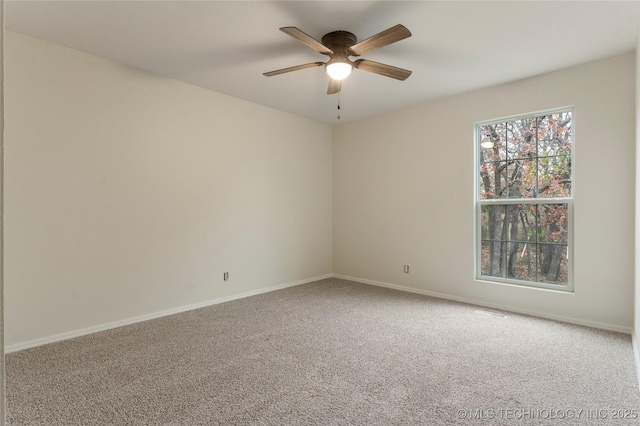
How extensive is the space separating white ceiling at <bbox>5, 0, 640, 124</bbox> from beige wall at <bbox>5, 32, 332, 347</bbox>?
342mm

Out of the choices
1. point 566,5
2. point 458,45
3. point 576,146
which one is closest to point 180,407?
point 458,45

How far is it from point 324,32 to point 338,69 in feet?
1.01

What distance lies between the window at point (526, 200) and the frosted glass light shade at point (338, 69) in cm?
219

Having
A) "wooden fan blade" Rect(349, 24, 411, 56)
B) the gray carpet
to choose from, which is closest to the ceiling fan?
"wooden fan blade" Rect(349, 24, 411, 56)

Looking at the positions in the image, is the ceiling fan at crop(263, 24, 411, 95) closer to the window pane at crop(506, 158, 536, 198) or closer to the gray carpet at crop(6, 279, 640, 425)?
the window pane at crop(506, 158, 536, 198)

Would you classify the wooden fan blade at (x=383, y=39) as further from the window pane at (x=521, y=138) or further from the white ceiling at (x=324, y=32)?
the window pane at (x=521, y=138)

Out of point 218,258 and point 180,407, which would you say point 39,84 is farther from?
point 180,407

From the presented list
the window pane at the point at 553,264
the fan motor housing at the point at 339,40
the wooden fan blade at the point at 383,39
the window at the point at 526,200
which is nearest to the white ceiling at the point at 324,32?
the fan motor housing at the point at 339,40

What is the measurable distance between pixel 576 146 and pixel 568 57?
858 millimetres

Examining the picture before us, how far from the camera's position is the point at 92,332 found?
317 cm

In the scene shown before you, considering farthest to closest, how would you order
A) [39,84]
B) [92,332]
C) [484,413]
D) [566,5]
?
[92,332], [39,84], [566,5], [484,413]

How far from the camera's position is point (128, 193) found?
3457 millimetres

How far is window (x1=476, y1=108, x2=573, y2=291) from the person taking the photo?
11.8 feet

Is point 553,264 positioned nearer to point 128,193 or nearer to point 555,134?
point 555,134
